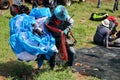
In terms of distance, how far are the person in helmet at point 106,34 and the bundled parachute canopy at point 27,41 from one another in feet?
16.2

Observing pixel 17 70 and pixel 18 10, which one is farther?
pixel 18 10

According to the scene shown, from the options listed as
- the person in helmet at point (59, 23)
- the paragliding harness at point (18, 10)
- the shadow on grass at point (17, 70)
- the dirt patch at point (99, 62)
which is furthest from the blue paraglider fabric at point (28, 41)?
the paragliding harness at point (18, 10)

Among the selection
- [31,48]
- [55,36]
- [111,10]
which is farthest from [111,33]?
[111,10]

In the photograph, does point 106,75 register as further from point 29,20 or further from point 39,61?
point 29,20

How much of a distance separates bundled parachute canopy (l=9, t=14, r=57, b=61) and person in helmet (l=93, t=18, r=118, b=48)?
493 centimetres

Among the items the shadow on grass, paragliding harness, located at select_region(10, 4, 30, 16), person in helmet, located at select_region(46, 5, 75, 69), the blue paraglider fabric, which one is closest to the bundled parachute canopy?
the blue paraglider fabric

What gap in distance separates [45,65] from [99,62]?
1.96 metres

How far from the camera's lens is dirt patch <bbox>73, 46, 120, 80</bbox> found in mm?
9992

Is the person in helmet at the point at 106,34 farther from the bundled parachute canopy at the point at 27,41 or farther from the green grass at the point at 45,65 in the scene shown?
the bundled parachute canopy at the point at 27,41

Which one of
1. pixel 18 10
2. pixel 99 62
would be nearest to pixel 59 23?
pixel 99 62

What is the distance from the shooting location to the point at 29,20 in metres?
8.95

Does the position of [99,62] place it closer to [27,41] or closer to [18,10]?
[27,41]

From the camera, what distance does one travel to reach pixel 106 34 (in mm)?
13562

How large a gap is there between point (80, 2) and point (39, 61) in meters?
14.7
